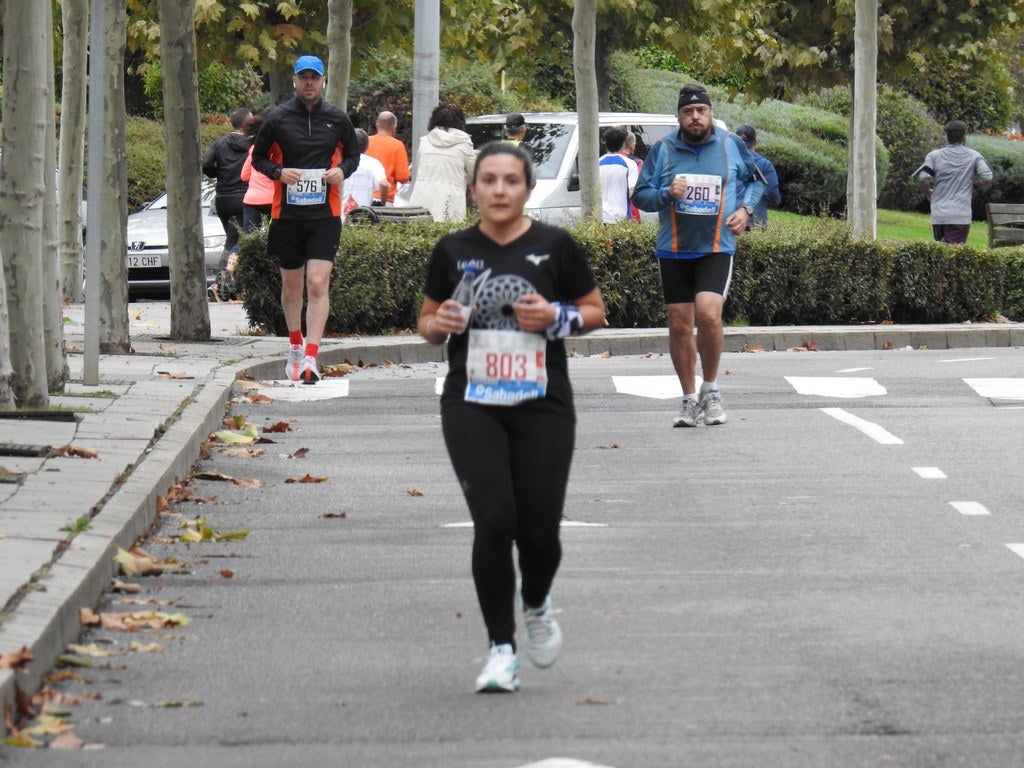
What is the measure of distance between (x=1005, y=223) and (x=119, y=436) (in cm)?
2148

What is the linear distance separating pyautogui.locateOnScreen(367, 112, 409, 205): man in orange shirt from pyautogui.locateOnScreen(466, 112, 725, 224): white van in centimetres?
135

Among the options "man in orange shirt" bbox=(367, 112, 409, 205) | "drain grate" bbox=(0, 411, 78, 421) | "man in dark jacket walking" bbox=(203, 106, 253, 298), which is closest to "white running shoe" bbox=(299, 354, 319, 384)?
"drain grate" bbox=(0, 411, 78, 421)

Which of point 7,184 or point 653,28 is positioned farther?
point 653,28

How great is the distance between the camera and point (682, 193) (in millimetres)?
12102

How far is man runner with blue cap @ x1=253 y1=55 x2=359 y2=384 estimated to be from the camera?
14023mm

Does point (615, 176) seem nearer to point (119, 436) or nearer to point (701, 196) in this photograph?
point (701, 196)

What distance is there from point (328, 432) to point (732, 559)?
4488 millimetres

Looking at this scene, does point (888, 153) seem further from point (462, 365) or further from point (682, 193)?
point (462, 365)

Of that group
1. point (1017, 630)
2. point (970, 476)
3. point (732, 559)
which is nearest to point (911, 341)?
point (970, 476)

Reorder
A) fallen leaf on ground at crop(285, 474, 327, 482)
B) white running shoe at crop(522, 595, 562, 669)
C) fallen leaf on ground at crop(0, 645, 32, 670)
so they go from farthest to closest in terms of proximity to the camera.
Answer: fallen leaf on ground at crop(285, 474, 327, 482) → white running shoe at crop(522, 595, 562, 669) → fallen leaf on ground at crop(0, 645, 32, 670)

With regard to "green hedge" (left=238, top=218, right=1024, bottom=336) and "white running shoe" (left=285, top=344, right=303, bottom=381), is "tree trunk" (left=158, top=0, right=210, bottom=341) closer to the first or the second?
"green hedge" (left=238, top=218, right=1024, bottom=336)

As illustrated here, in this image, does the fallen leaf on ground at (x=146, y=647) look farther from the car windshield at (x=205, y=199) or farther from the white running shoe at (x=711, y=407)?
the car windshield at (x=205, y=199)

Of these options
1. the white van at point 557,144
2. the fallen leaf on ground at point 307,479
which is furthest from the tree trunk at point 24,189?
the white van at point 557,144

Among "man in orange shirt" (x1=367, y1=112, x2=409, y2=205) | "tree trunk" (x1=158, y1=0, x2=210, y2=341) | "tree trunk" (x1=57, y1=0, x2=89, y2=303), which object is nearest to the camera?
"tree trunk" (x1=158, y1=0, x2=210, y2=341)
